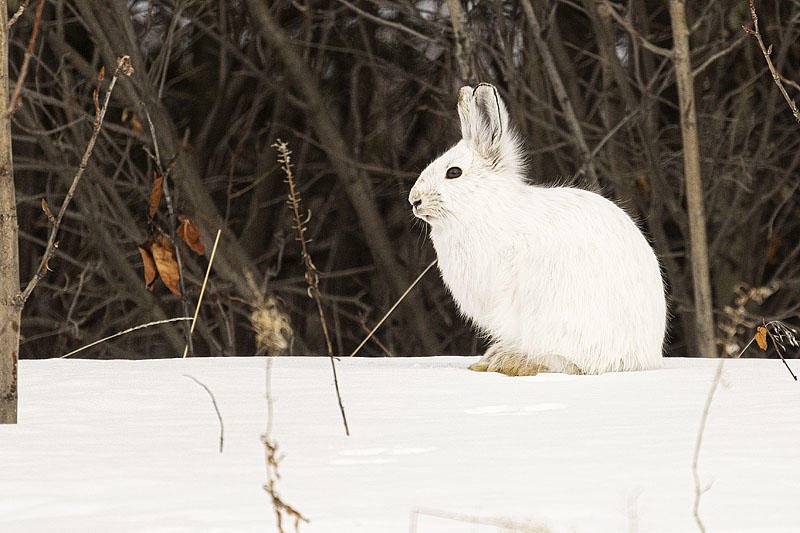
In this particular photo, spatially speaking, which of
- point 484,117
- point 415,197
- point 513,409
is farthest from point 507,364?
point 484,117

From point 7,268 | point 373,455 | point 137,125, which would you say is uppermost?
point 137,125

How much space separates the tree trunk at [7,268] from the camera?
323cm

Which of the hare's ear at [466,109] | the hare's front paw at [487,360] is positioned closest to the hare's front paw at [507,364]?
the hare's front paw at [487,360]

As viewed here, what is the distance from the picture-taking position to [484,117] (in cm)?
441

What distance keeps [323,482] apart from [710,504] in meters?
0.74

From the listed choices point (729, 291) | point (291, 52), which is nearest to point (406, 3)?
point (291, 52)

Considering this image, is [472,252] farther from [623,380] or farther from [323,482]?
[323,482]

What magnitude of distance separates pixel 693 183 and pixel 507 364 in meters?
2.22

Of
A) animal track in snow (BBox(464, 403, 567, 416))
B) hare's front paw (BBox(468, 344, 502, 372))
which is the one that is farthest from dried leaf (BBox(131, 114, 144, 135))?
animal track in snow (BBox(464, 403, 567, 416))

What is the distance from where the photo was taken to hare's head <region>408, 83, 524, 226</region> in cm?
426

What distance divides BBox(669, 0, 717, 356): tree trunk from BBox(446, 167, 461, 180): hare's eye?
1.93 metres

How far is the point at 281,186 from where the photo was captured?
9.40 metres

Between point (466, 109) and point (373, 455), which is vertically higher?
point (466, 109)

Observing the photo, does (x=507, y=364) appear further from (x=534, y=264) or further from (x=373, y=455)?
(x=373, y=455)
